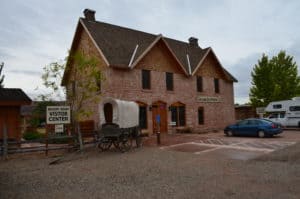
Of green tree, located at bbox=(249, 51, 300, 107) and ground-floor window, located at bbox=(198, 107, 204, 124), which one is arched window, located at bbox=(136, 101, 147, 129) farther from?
green tree, located at bbox=(249, 51, 300, 107)

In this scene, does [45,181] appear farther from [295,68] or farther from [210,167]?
[295,68]

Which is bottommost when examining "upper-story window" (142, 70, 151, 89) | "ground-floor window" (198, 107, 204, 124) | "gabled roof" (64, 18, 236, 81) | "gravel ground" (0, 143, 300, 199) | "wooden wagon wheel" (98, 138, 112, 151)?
"gravel ground" (0, 143, 300, 199)

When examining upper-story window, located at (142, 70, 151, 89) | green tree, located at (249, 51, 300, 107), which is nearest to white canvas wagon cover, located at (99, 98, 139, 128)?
upper-story window, located at (142, 70, 151, 89)

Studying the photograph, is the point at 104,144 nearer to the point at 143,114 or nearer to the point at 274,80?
the point at 143,114

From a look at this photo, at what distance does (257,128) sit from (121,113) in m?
10.7

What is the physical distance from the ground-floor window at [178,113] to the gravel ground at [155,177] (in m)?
11.1

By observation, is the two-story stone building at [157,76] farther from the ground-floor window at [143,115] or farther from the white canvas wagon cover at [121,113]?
the white canvas wagon cover at [121,113]

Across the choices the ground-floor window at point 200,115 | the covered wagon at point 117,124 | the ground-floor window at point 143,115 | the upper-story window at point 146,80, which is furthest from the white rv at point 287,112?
the covered wagon at point 117,124

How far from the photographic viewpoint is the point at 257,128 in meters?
17.9

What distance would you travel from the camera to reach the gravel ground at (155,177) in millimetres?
6147

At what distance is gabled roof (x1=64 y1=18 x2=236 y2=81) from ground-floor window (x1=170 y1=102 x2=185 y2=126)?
126 inches

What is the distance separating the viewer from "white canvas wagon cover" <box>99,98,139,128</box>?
12734 mm

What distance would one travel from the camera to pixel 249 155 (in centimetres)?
1119

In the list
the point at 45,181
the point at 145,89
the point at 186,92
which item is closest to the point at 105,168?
the point at 45,181
